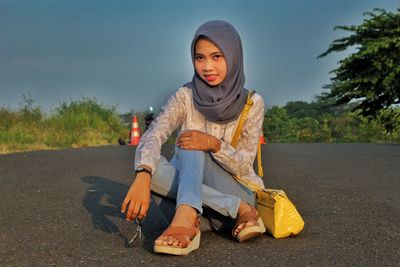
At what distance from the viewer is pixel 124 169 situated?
7484 mm

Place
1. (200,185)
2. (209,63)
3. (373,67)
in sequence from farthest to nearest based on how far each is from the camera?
(373,67) < (209,63) < (200,185)

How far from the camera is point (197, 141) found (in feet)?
10.3

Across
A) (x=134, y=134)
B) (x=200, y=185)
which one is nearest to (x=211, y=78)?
(x=200, y=185)

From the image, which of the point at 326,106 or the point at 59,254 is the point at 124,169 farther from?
the point at 326,106

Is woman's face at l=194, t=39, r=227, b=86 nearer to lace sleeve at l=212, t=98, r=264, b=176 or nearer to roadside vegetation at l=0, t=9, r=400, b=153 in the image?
lace sleeve at l=212, t=98, r=264, b=176

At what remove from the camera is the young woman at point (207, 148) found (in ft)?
9.88

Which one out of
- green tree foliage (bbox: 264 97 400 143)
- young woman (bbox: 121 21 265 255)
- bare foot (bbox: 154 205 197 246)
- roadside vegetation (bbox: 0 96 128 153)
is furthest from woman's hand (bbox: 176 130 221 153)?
green tree foliage (bbox: 264 97 400 143)

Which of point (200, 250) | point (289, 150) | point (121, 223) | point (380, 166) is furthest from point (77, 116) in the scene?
point (200, 250)

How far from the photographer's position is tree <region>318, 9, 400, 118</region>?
18672 millimetres

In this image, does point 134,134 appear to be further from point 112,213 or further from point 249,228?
point 249,228

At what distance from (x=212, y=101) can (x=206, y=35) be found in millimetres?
402

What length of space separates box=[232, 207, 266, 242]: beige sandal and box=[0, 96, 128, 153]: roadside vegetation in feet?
27.0

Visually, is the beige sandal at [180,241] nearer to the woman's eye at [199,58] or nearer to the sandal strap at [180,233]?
the sandal strap at [180,233]

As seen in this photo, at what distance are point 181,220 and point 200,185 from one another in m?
0.25
